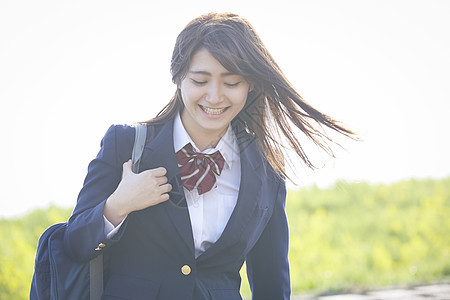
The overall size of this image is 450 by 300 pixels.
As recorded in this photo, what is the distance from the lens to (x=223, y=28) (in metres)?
1.95

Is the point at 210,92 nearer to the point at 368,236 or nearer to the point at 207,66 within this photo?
the point at 207,66

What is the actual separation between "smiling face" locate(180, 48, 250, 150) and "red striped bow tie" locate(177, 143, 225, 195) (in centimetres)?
11

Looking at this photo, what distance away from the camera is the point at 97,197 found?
184 cm

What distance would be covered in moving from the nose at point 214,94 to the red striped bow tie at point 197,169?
0.72ft

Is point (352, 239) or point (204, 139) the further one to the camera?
point (352, 239)

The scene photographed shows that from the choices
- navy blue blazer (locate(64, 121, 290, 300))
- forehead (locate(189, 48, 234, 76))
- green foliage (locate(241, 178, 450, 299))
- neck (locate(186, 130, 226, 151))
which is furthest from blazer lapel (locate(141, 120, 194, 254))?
green foliage (locate(241, 178, 450, 299))

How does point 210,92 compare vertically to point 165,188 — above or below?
above

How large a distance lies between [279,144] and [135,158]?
0.64 meters

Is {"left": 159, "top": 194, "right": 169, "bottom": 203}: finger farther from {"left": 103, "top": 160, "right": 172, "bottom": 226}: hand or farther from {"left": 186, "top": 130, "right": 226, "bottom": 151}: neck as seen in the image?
{"left": 186, "top": 130, "right": 226, "bottom": 151}: neck

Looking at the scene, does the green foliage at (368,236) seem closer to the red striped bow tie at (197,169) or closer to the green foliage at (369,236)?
the green foliage at (369,236)

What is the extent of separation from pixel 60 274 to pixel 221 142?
0.77 meters

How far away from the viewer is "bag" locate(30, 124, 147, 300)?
1771mm

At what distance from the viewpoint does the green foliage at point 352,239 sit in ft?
A: 15.5

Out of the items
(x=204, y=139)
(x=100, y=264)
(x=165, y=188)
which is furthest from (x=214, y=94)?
(x=100, y=264)
